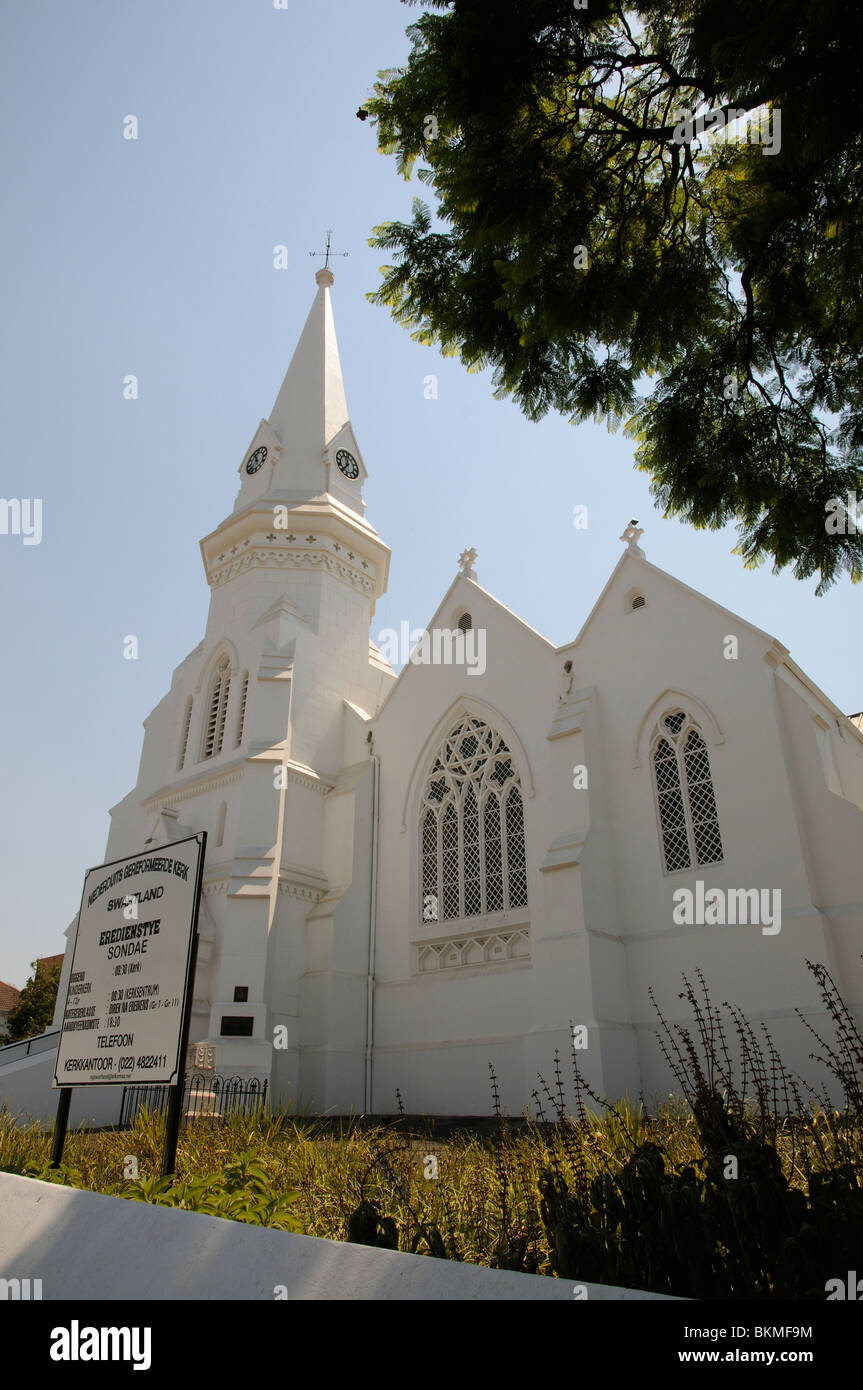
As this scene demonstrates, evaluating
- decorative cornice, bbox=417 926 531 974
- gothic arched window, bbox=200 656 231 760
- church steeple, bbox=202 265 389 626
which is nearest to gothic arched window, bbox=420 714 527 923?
decorative cornice, bbox=417 926 531 974

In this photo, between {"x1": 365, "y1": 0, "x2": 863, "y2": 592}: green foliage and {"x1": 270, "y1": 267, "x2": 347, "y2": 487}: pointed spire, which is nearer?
{"x1": 365, "y1": 0, "x2": 863, "y2": 592}: green foliage

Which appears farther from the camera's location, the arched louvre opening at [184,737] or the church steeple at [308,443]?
the church steeple at [308,443]

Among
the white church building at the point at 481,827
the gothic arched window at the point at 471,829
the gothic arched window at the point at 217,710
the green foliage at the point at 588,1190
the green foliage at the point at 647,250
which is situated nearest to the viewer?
the green foliage at the point at 588,1190

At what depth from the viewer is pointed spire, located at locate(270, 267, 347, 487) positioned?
26.3m

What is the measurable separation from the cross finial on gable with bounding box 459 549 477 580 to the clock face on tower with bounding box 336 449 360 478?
262 inches

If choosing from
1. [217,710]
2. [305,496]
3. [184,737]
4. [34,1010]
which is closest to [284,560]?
[305,496]

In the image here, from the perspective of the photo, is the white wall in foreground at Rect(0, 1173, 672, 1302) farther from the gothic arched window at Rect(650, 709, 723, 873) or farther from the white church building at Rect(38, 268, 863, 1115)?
the gothic arched window at Rect(650, 709, 723, 873)

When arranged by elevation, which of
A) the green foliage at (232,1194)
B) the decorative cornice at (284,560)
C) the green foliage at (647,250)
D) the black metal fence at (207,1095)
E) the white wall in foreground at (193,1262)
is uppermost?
the decorative cornice at (284,560)

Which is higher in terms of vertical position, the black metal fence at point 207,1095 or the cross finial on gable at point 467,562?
the cross finial on gable at point 467,562

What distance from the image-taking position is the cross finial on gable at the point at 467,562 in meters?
21.5

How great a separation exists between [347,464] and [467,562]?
24.0 feet

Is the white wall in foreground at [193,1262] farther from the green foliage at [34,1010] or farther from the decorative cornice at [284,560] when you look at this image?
the green foliage at [34,1010]

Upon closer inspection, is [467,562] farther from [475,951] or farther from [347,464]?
[475,951]

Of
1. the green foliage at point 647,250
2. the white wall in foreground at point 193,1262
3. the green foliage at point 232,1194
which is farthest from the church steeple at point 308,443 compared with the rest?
the white wall in foreground at point 193,1262
